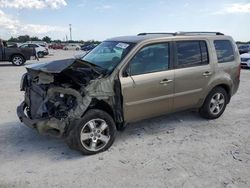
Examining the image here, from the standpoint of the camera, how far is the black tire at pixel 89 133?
4246 mm

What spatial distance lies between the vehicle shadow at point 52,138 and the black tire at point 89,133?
0.63 feet

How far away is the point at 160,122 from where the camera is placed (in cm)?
595

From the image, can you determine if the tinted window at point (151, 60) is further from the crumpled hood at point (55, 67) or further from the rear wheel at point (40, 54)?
the rear wheel at point (40, 54)

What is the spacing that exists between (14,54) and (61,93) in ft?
50.9

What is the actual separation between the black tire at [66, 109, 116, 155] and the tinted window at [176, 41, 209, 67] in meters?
1.75

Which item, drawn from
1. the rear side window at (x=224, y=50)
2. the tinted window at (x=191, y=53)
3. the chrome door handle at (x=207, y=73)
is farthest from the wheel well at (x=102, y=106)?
the rear side window at (x=224, y=50)

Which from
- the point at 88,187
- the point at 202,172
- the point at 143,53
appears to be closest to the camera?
the point at 88,187

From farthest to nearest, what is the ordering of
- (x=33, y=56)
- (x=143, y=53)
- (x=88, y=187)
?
(x=33, y=56), (x=143, y=53), (x=88, y=187)

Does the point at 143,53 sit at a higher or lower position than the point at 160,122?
higher

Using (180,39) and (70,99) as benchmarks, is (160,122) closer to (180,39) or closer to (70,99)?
(180,39)

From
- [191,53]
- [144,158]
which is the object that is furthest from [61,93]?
[191,53]

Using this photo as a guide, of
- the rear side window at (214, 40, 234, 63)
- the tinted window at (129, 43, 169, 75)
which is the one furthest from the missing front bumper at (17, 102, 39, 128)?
the rear side window at (214, 40, 234, 63)

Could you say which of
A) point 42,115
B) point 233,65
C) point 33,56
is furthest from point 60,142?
point 33,56

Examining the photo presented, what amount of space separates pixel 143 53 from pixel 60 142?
2.08m
